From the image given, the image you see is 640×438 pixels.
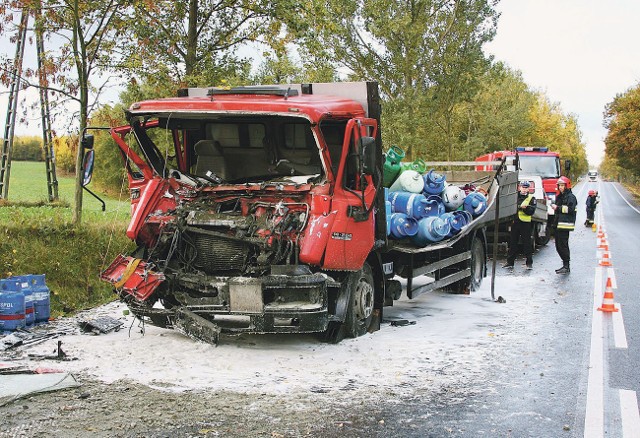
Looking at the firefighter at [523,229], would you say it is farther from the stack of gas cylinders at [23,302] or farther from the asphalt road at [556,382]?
the stack of gas cylinders at [23,302]

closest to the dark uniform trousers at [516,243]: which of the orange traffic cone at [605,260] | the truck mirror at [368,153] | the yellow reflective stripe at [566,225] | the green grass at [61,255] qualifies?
the yellow reflective stripe at [566,225]

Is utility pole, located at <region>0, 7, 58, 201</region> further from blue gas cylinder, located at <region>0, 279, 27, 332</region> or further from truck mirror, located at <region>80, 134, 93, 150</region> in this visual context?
blue gas cylinder, located at <region>0, 279, 27, 332</region>

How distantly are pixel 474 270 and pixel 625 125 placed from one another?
40.7 meters

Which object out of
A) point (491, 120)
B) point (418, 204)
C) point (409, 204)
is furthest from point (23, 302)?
point (491, 120)

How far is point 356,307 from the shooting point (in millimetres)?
7816

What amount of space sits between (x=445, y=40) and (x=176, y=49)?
2071cm

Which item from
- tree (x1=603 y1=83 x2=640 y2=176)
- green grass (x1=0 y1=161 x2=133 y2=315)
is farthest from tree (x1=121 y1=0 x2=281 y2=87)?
tree (x1=603 y1=83 x2=640 y2=176)

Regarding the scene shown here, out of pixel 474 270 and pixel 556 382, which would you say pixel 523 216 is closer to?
pixel 474 270

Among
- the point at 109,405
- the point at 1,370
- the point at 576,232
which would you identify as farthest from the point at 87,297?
the point at 576,232

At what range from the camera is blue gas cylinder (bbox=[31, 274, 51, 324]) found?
830 centimetres

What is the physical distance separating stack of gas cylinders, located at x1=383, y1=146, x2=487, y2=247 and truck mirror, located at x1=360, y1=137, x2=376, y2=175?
2127 mm

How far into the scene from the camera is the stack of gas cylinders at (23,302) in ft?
25.7

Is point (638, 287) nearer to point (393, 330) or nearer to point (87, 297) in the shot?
point (393, 330)

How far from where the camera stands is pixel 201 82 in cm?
1423
